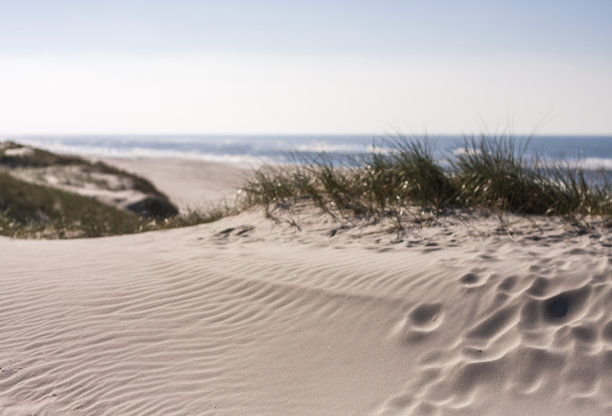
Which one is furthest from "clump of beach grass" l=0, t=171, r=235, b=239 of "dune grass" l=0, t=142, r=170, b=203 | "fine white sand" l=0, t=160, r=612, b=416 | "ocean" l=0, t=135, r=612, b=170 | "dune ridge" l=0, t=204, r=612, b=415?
"dune grass" l=0, t=142, r=170, b=203

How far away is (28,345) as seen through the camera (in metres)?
4.27

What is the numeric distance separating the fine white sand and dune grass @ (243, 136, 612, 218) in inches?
38.8

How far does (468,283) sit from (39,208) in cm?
1041

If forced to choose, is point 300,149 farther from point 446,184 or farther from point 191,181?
point 446,184

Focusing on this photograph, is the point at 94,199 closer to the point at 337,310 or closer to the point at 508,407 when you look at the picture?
the point at 337,310

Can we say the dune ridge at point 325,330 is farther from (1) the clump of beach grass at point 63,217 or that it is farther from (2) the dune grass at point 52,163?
(2) the dune grass at point 52,163

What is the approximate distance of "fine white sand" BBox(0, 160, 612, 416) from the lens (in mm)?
3357

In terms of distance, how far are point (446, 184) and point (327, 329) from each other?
149 inches

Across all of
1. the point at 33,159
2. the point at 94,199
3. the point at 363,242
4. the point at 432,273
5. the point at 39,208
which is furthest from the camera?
the point at 33,159

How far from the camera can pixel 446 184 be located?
7.38m

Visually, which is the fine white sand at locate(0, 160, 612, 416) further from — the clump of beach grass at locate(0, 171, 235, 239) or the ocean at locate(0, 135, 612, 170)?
the clump of beach grass at locate(0, 171, 235, 239)

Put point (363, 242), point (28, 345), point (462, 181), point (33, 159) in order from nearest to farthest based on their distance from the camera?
1. point (28, 345)
2. point (363, 242)
3. point (462, 181)
4. point (33, 159)

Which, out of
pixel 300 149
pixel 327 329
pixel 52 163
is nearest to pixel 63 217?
pixel 327 329

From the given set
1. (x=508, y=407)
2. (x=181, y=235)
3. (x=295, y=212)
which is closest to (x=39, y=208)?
(x=181, y=235)
